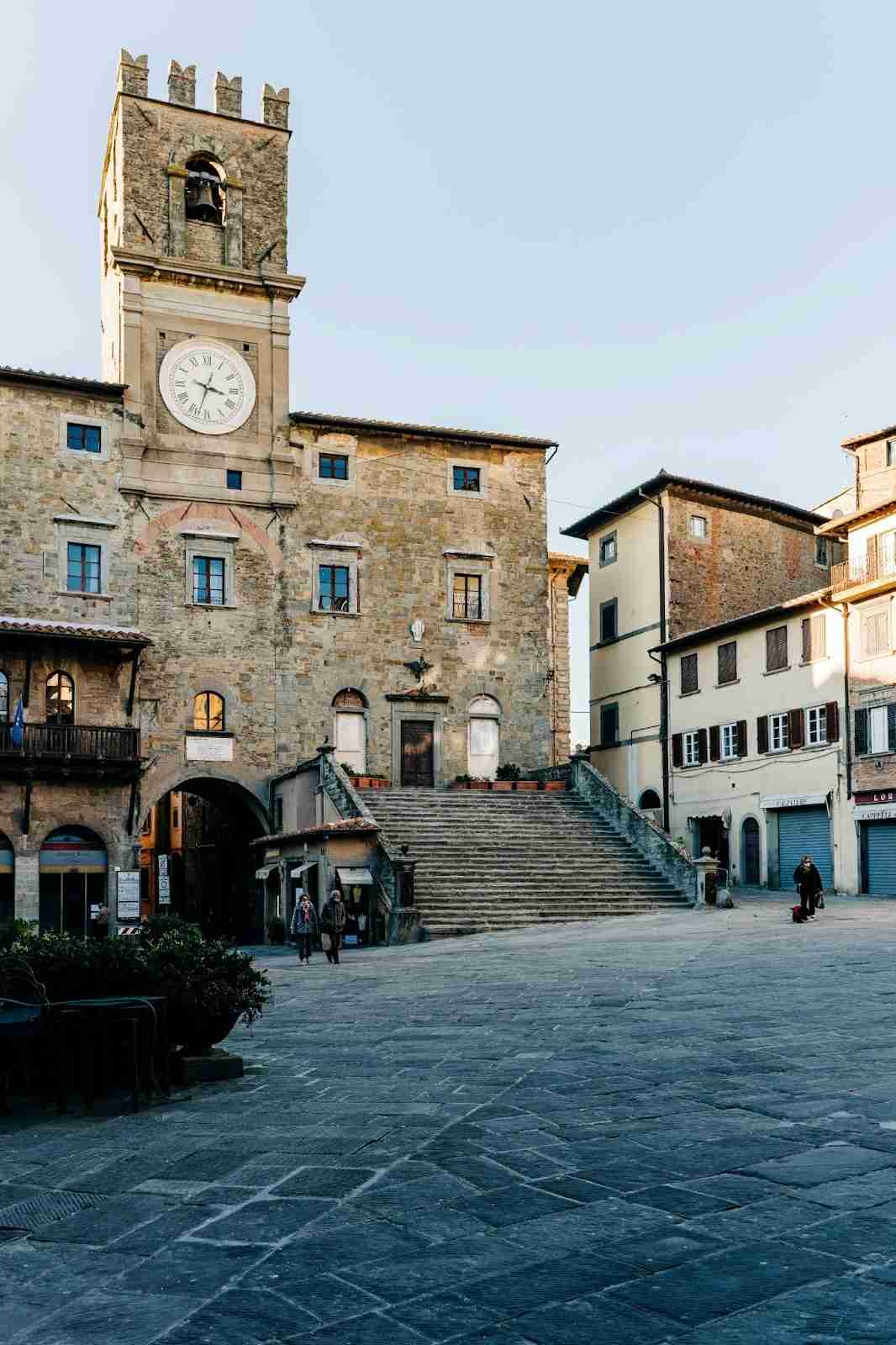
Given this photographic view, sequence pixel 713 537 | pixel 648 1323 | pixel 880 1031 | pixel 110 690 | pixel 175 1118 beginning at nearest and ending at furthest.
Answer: pixel 648 1323, pixel 175 1118, pixel 880 1031, pixel 110 690, pixel 713 537

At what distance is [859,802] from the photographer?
3297cm

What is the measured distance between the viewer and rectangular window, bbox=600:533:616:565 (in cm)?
4628

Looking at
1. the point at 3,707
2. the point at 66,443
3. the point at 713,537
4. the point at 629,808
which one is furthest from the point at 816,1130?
the point at 713,537

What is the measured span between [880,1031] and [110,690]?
28.5m

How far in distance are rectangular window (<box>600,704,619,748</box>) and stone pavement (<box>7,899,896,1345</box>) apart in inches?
1336

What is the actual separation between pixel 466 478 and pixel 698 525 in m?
8.27

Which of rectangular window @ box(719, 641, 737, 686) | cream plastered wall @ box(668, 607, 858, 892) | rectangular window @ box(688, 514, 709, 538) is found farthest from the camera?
rectangular window @ box(688, 514, 709, 538)

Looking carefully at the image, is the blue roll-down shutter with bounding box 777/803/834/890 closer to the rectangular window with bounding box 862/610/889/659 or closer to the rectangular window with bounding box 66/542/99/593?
the rectangular window with bounding box 862/610/889/659

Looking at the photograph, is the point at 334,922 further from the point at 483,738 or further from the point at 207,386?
the point at 207,386

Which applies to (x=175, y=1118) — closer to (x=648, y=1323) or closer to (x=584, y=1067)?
(x=584, y=1067)

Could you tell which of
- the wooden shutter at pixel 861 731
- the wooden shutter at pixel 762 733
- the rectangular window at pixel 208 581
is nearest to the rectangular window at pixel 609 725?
the wooden shutter at pixel 762 733

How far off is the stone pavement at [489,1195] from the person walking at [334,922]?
35.8 ft

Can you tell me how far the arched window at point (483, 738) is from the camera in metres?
39.7

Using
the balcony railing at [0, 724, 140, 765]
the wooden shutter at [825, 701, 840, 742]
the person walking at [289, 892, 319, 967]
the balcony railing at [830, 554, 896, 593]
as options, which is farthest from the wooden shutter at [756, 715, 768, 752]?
the person walking at [289, 892, 319, 967]
